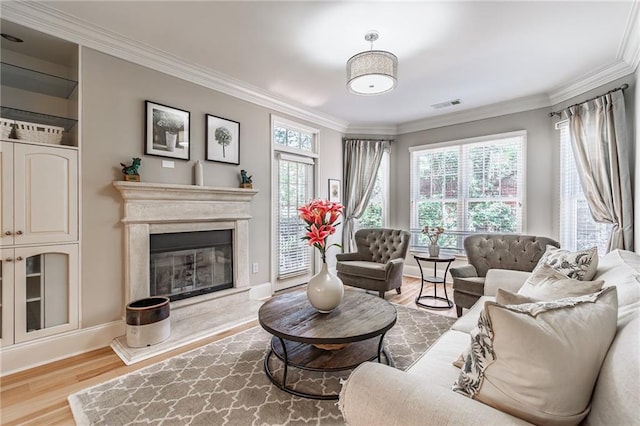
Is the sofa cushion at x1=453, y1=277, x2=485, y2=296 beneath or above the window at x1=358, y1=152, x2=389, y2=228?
beneath

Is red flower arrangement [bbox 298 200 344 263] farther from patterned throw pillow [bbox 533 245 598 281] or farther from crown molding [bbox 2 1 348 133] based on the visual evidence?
crown molding [bbox 2 1 348 133]

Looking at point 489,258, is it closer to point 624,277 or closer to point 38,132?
point 624,277

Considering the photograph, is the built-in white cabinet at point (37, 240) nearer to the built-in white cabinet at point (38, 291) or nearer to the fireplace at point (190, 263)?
the built-in white cabinet at point (38, 291)

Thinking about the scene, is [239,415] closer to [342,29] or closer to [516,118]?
[342,29]

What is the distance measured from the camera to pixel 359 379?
0.99 m

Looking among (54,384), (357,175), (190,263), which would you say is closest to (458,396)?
(54,384)

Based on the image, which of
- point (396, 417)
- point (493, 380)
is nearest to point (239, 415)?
point (396, 417)

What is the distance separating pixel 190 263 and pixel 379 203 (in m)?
3.47

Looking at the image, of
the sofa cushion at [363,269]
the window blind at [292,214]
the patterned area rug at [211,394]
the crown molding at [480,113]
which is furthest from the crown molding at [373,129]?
the patterned area rug at [211,394]

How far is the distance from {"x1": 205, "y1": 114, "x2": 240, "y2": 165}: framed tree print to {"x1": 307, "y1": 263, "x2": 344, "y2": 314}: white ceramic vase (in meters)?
2.12

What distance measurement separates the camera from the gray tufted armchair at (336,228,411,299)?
3643 mm

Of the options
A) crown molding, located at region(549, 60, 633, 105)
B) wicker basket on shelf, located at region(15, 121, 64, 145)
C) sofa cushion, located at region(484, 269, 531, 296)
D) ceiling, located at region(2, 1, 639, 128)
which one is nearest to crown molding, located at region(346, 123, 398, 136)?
ceiling, located at region(2, 1, 639, 128)

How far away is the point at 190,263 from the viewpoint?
10.6ft

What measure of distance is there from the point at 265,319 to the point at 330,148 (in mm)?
3609
